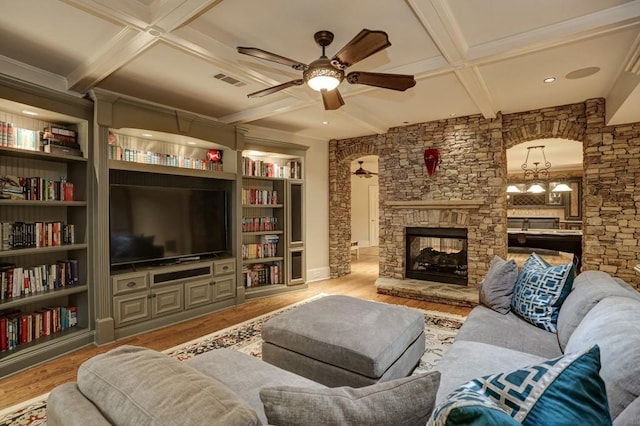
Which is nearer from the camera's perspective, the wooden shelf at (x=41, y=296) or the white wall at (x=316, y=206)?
the wooden shelf at (x=41, y=296)

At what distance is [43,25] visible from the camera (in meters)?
2.47

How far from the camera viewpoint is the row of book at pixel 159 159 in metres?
3.65

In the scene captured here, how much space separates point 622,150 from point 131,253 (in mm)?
5978

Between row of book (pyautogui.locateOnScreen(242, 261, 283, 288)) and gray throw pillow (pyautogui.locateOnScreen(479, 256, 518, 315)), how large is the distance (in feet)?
10.9

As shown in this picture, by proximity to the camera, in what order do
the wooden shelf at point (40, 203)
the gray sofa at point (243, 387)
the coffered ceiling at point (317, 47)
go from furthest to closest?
the wooden shelf at point (40, 203)
the coffered ceiling at point (317, 47)
the gray sofa at point (243, 387)

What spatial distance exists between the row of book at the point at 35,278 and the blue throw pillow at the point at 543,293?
13.7 ft

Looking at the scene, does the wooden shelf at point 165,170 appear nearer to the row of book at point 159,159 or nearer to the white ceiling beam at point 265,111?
the row of book at point 159,159

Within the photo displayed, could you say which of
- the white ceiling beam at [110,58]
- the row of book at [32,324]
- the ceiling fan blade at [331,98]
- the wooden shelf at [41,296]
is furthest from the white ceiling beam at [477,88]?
the row of book at [32,324]

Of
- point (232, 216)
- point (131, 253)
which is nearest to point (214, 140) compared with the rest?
point (232, 216)

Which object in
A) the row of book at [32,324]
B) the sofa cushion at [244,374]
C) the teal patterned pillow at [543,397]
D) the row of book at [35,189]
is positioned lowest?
the row of book at [32,324]

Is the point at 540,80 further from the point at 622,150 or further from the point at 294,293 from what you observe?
the point at 294,293

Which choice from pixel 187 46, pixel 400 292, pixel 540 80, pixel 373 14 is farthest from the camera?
pixel 400 292

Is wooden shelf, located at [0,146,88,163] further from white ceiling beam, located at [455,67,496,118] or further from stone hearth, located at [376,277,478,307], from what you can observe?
stone hearth, located at [376,277,478,307]

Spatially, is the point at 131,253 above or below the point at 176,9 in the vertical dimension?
below
